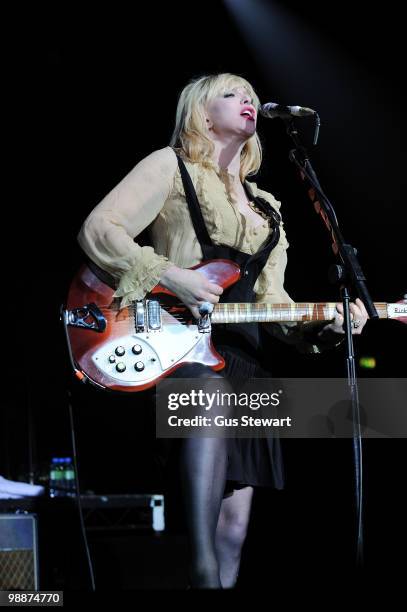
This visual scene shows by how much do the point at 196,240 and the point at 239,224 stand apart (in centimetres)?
19

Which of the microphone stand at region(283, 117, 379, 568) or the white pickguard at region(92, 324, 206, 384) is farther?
the white pickguard at region(92, 324, 206, 384)

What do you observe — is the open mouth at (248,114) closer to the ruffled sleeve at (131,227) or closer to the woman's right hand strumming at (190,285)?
the ruffled sleeve at (131,227)

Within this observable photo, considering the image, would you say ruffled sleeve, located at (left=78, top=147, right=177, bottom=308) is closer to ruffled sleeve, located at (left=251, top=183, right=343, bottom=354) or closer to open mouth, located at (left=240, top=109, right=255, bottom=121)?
open mouth, located at (left=240, top=109, right=255, bottom=121)

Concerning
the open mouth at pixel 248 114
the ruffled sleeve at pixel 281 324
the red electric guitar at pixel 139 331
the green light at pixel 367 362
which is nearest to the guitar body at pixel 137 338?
the red electric guitar at pixel 139 331

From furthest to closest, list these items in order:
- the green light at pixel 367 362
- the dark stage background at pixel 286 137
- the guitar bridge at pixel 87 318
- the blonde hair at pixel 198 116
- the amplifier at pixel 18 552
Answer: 1. the green light at pixel 367 362
2. the dark stage background at pixel 286 137
3. the amplifier at pixel 18 552
4. the blonde hair at pixel 198 116
5. the guitar bridge at pixel 87 318

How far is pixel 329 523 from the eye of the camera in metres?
3.87

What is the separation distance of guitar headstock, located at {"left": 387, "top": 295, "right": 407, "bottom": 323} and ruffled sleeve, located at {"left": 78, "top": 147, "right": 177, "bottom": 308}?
0.97m

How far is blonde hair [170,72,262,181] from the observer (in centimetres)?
300

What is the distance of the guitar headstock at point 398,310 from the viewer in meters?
3.10

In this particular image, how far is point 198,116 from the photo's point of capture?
304 centimetres

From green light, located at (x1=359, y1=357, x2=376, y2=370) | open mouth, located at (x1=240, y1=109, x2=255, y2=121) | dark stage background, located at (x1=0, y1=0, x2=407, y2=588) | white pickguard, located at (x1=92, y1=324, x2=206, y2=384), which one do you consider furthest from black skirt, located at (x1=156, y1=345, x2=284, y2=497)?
green light, located at (x1=359, y1=357, x2=376, y2=370)

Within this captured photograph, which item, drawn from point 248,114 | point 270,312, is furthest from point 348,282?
point 248,114

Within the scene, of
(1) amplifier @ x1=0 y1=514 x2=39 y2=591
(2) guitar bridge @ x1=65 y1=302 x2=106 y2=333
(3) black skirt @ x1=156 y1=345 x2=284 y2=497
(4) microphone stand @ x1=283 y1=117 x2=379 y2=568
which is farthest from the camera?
(1) amplifier @ x1=0 y1=514 x2=39 y2=591

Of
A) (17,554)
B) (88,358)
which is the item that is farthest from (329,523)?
(88,358)
